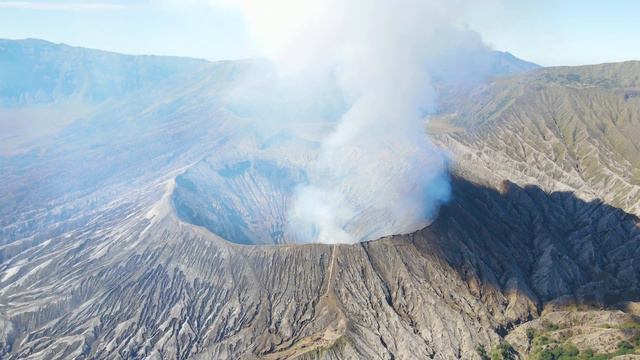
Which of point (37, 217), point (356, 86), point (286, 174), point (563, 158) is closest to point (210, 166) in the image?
point (286, 174)

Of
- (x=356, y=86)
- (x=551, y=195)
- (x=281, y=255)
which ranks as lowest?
(x=551, y=195)

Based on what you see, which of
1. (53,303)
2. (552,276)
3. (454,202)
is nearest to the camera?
(53,303)

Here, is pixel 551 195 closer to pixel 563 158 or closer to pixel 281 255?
pixel 563 158

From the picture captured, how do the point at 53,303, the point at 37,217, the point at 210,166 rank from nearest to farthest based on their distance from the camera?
the point at 53,303
the point at 37,217
the point at 210,166

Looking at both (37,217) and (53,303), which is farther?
(37,217)

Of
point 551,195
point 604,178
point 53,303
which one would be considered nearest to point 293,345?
point 53,303

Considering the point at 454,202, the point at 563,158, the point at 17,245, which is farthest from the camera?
the point at 563,158

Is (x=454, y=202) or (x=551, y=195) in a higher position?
(x=454, y=202)

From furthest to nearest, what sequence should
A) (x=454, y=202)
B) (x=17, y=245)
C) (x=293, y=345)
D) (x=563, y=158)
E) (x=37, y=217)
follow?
(x=563, y=158) < (x=37, y=217) < (x=17, y=245) < (x=454, y=202) < (x=293, y=345)

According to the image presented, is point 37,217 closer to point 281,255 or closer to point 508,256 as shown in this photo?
point 281,255
